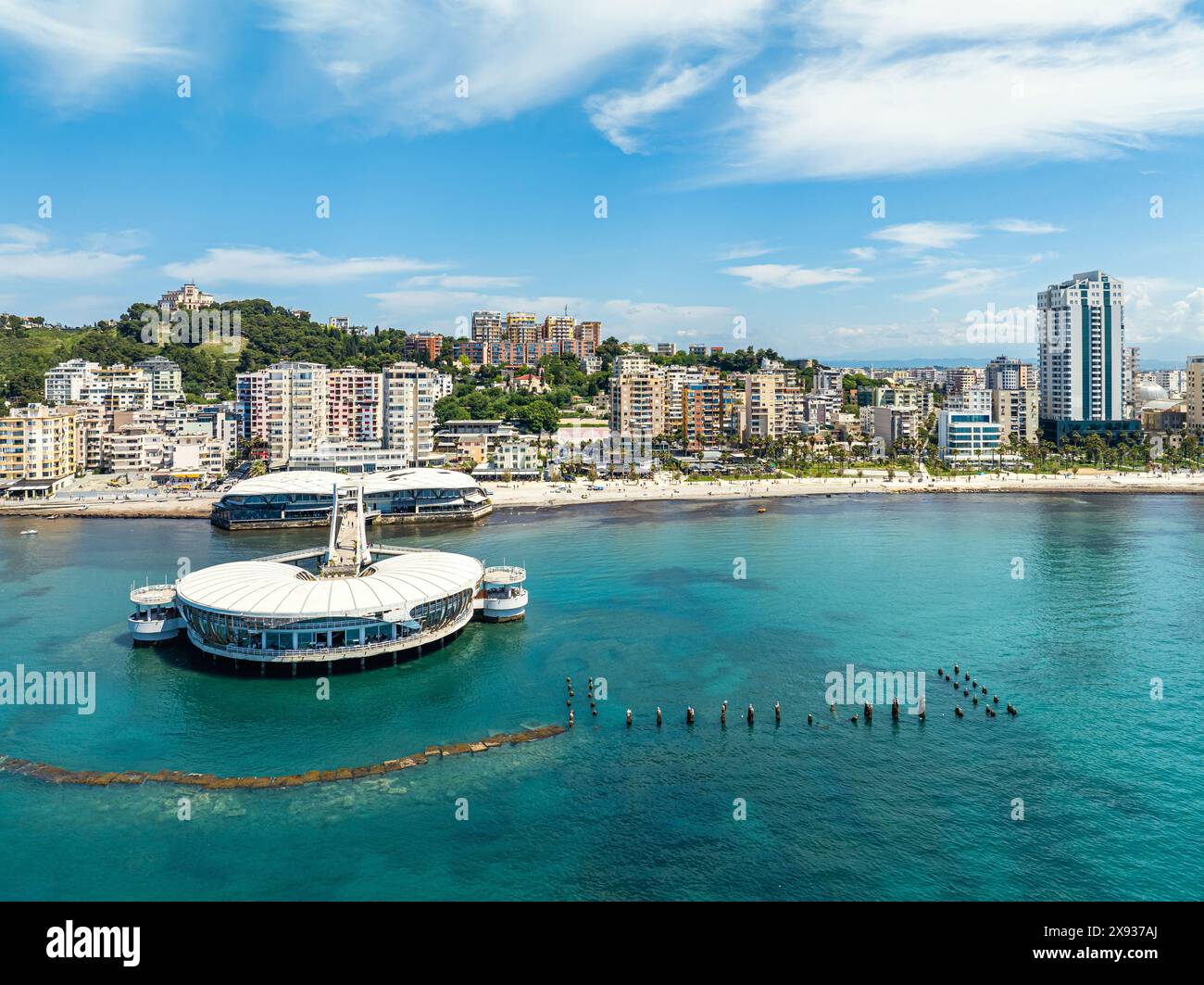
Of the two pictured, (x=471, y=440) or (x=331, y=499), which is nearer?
(x=331, y=499)

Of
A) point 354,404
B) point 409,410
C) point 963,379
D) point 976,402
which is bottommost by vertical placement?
point 409,410

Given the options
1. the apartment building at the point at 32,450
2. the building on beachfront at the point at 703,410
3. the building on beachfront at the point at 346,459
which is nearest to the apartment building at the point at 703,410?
the building on beachfront at the point at 703,410

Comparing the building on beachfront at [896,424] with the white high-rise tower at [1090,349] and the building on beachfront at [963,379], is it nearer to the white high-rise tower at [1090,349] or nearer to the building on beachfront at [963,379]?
the white high-rise tower at [1090,349]

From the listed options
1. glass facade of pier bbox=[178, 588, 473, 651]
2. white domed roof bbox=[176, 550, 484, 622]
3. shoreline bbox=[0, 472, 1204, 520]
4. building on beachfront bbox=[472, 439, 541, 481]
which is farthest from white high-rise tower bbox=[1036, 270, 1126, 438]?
glass facade of pier bbox=[178, 588, 473, 651]

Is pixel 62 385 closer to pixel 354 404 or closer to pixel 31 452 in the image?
pixel 31 452

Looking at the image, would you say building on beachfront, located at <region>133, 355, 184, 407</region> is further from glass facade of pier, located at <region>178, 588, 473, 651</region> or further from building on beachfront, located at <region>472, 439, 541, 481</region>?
glass facade of pier, located at <region>178, 588, 473, 651</region>

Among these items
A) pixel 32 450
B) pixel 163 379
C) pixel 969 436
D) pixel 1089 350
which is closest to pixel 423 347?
pixel 163 379
